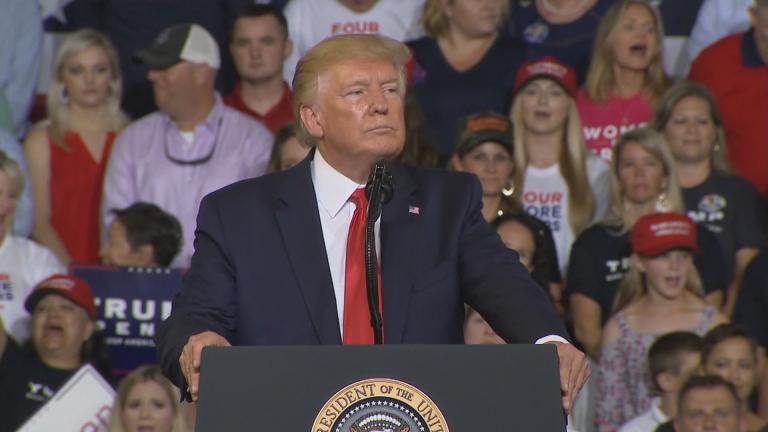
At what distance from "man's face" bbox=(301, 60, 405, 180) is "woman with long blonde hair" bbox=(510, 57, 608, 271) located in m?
3.54

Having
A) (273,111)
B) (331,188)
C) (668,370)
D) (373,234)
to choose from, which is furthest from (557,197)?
(373,234)

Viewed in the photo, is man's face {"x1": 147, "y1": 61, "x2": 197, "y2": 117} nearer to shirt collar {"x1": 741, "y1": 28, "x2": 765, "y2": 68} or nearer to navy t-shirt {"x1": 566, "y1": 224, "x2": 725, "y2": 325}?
navy t-shirt {"x1": 566, "y1": 224, "x2": 725, "y2": 325}

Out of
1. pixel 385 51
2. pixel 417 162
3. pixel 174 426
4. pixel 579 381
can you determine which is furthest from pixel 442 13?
pixel 579 381

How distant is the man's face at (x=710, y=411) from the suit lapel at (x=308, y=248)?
2.64m

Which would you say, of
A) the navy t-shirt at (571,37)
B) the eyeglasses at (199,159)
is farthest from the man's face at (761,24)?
the eyeglasses at (199,159)

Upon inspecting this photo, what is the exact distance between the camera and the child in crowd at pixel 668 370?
17.4ft

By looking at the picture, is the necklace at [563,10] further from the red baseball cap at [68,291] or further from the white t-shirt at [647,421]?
the red baseball cap at [68,291]

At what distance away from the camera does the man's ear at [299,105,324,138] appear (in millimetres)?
2871

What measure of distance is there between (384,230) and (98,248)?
4244 millimetres

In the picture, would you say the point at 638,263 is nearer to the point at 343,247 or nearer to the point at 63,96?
the point at 63,96

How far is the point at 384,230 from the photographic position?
277 centimetres

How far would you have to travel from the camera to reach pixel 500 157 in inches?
246

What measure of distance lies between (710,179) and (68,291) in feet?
9.47

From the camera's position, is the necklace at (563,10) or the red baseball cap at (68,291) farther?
the necklace at (563,10)
